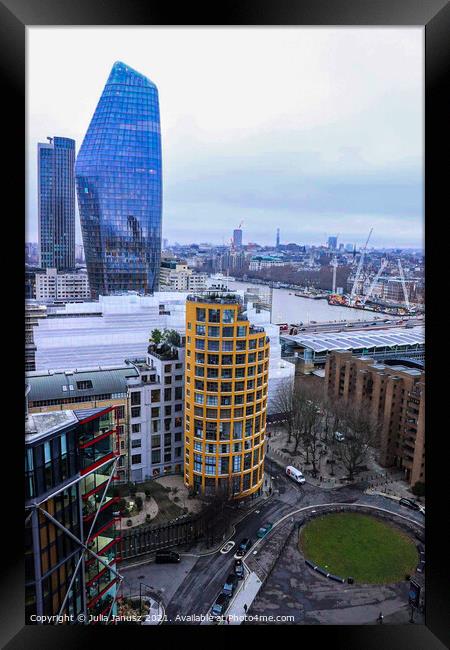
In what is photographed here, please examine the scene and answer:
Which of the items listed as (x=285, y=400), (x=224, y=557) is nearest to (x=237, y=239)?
(x=285, y=400)

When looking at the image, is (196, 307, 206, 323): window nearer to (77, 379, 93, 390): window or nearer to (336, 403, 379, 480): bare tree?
(77, 379, 93, 390): window

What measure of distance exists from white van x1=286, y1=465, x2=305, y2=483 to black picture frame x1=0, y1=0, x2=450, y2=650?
4231 millimetres

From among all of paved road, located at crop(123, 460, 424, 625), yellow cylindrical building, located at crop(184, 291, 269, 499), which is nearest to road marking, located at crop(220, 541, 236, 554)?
paved road, located at crop(123, 460, 424, 625)

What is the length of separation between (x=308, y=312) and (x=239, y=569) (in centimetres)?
1197

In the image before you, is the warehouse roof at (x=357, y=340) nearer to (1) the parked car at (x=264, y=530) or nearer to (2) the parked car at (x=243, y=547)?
(1) the parked car at (x=264, y=530)

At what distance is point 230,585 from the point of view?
3.53m

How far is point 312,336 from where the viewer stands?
10.8 meters

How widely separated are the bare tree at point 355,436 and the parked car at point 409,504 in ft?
2.19
